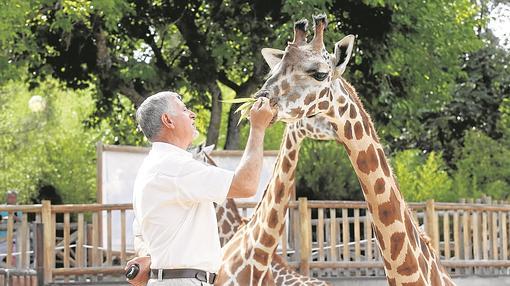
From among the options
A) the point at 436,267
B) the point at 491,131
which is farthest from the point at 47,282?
the point at 491,131

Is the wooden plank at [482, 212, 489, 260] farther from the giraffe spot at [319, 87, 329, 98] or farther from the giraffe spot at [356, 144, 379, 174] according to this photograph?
the giraffe spot at [319, 87, 329, 98]

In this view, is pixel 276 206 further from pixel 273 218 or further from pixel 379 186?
pixel 379 186

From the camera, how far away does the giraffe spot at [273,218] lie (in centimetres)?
927

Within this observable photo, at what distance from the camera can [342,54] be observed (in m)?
7.50

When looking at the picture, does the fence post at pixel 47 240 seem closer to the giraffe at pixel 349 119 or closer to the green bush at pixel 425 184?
the giraffe at pixel 349 119

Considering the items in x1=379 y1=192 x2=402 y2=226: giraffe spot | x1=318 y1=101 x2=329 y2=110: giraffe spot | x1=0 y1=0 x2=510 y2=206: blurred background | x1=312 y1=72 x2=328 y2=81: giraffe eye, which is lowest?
x1=379 y1=192 x2=402 y2=226: giraffe spot

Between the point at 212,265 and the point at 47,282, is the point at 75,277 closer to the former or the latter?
the point at 47,282

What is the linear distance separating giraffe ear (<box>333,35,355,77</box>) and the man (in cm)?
179

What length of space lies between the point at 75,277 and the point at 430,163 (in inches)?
700

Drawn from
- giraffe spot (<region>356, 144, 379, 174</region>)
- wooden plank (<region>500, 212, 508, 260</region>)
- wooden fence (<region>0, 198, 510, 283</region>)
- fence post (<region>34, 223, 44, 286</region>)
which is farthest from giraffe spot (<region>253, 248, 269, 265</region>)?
wooden plank (<region>500, 212, 508, 260</region>)

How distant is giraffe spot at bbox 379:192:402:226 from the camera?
746 cm

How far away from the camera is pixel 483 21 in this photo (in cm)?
2745

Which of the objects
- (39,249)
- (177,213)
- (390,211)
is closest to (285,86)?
(390,211)

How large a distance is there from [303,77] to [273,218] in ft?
7.33
